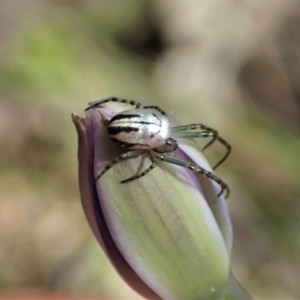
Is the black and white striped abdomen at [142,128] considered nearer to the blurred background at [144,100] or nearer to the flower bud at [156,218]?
the flower bud at [156,218]

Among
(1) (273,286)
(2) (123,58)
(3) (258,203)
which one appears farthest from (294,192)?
(2) (123,58)

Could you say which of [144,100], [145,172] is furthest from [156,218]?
[144,100]

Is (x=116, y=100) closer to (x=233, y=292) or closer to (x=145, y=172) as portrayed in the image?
(x=145, y=172)

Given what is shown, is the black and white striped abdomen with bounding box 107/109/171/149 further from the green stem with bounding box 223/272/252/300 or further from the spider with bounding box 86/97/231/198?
the green stem with bounding box 223/272/252/300

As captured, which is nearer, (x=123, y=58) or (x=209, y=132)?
(x=209, y=132)

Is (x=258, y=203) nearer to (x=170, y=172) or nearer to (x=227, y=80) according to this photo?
(x=227, y=80)

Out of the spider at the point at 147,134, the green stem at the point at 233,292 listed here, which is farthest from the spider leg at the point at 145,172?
the green stem at the point at 233,292
